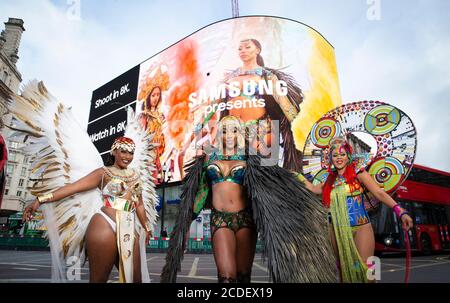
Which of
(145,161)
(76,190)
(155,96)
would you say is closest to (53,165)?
(76,190)

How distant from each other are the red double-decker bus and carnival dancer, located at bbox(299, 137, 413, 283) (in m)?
8.14

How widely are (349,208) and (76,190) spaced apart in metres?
3.03

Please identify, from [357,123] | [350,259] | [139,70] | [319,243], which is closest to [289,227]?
[319,243]

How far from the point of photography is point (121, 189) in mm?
2998

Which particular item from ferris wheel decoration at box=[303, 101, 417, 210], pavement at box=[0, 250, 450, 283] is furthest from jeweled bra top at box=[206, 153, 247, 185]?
pavement at box=[0, 250, 450, 283]

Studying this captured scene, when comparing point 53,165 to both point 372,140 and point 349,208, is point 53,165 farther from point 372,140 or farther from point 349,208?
point 372,140

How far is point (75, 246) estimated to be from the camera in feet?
9.93

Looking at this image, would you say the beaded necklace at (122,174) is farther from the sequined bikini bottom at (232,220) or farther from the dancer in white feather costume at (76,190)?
the sequined bikini bottom at (232,220)

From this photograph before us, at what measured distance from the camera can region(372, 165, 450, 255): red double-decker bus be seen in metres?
10.5

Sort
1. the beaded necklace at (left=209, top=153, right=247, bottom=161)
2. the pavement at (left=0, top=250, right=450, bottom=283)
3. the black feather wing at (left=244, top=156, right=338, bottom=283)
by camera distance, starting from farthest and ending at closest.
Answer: the pavement at (left=0, top=250, right=450, bottom=283) < the beaded necklace at (left=209, top=153, right=247, bottom=161) < the black feather wing at (left=244, top=156, right=338, bottom=283)

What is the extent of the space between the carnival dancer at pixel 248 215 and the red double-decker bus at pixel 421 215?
355 inches

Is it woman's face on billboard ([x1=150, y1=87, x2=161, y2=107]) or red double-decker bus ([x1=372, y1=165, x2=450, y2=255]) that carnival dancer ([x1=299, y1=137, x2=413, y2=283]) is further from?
woman's face on billboard ([x1=150, y1=87, x2=161, y2=107])
